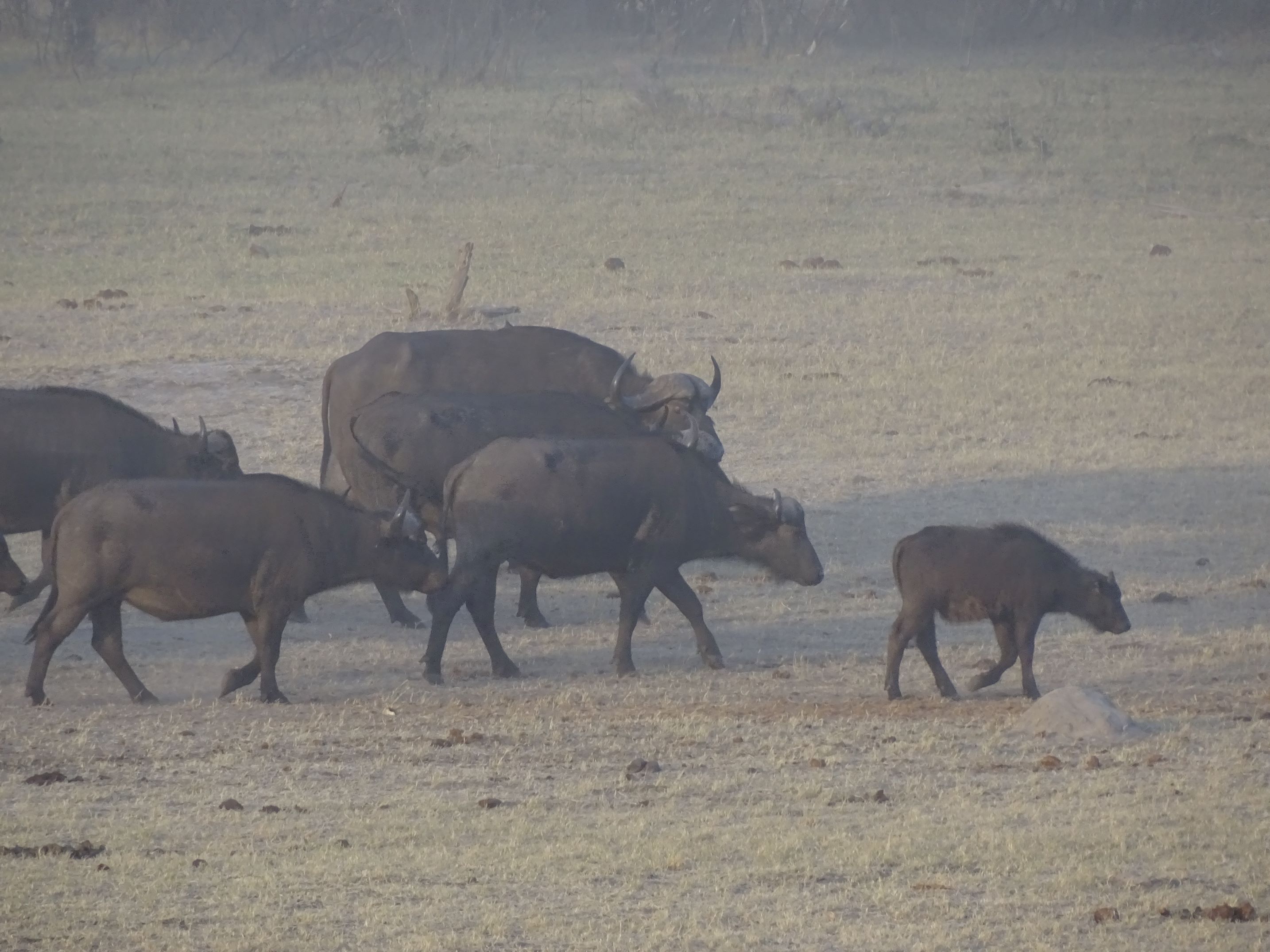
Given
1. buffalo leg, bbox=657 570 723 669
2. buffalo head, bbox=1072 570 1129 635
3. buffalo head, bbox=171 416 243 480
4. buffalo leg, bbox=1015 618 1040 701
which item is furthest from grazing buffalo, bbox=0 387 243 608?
buffalo head, bbox=1072 570 1129 635

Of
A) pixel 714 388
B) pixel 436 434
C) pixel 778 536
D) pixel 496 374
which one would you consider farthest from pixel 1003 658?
pixel 496 374

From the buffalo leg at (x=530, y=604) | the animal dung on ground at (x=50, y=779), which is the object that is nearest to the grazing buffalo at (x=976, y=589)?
the buffalo leg at (x=530, y=604)

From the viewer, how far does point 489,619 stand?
9562mm

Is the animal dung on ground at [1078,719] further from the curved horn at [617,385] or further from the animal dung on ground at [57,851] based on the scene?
the curved horn at [617,385]

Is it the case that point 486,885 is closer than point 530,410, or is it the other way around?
point 486,885

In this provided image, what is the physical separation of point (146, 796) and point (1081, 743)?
3.69 m

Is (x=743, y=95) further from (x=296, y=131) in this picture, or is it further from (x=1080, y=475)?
(x=1080, y=475)

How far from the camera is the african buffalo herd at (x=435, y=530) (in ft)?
28.6

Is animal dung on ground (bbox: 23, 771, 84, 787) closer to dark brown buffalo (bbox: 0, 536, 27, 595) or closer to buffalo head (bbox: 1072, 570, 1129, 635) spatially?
dark brown buffalo (bbox: 0, 536, 27, 595)

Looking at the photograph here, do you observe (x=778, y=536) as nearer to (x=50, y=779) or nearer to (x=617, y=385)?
(x=617, y=385)

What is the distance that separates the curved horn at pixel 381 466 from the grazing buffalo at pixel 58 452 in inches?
29.3

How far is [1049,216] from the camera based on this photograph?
25.8 metres

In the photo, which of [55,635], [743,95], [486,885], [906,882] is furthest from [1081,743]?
[743,95]

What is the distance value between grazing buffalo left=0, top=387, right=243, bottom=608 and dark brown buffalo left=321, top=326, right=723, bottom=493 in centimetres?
156
